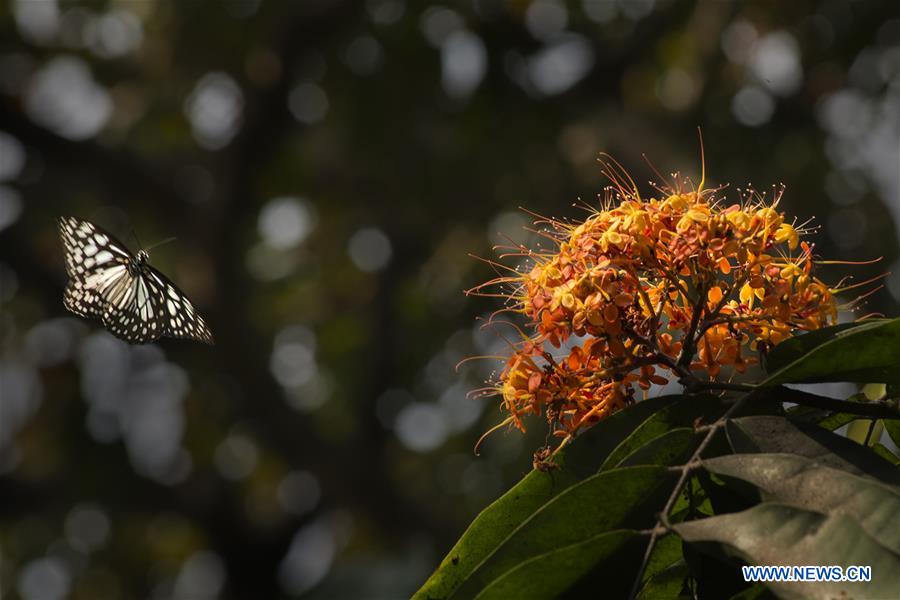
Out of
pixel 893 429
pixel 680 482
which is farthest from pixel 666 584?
pixel 893 429

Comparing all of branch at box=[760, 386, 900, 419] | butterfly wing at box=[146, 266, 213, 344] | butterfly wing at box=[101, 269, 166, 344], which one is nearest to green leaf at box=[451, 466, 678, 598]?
branch at box=[760, 386, 900, 419]

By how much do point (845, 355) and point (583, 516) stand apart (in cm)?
46

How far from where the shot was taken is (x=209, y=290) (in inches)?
288

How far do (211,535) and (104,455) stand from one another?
1003 mm

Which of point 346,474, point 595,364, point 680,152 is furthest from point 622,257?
point 346,474

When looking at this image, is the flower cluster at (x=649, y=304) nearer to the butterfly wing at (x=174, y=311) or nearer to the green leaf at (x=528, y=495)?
the green leaf at (x=528, y=495)

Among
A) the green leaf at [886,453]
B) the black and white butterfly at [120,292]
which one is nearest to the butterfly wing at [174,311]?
the black and white butterfly at [120,292]

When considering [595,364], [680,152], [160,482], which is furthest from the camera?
[160,482]

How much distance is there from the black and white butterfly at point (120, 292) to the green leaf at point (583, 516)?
227 centimetres

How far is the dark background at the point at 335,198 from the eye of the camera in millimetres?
7465

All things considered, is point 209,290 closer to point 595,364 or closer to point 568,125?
point 568,125

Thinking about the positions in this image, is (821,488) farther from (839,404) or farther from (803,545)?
(839,404)

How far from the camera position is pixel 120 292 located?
4055mm

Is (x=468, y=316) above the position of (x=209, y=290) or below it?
below
